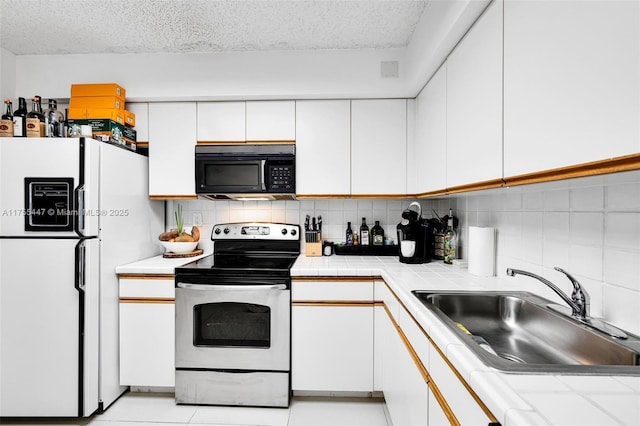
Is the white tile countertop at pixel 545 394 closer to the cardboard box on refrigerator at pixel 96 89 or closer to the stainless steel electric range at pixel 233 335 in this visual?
the stainless steel electric range at pixel 233 335

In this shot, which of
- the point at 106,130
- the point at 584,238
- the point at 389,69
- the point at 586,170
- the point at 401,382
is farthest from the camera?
the point at 389,69

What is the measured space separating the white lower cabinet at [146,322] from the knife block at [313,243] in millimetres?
962

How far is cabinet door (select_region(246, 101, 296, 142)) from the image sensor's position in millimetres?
2303

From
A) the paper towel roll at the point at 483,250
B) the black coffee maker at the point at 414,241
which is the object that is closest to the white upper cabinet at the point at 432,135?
the black coffee maker at the point at 414,241

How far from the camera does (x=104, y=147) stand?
1874 mm

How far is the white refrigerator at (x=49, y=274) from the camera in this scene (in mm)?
1752

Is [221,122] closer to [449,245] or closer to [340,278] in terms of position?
[340,278]

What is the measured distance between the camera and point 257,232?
256 centimetres

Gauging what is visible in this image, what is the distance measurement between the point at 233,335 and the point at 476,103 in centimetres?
184

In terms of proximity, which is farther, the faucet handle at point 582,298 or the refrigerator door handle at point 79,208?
the refrigerator door handle at point 79,208

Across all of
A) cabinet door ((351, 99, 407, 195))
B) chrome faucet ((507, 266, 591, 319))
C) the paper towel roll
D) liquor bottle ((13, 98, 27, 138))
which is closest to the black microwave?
cabinet door ((351, 99, 407, 195))

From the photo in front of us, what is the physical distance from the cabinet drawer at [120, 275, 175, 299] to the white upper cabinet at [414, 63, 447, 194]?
1.73 m

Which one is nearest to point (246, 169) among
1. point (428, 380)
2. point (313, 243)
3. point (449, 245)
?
point (313, 243)

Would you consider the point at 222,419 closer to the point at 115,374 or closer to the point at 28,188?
the point at 115,374
